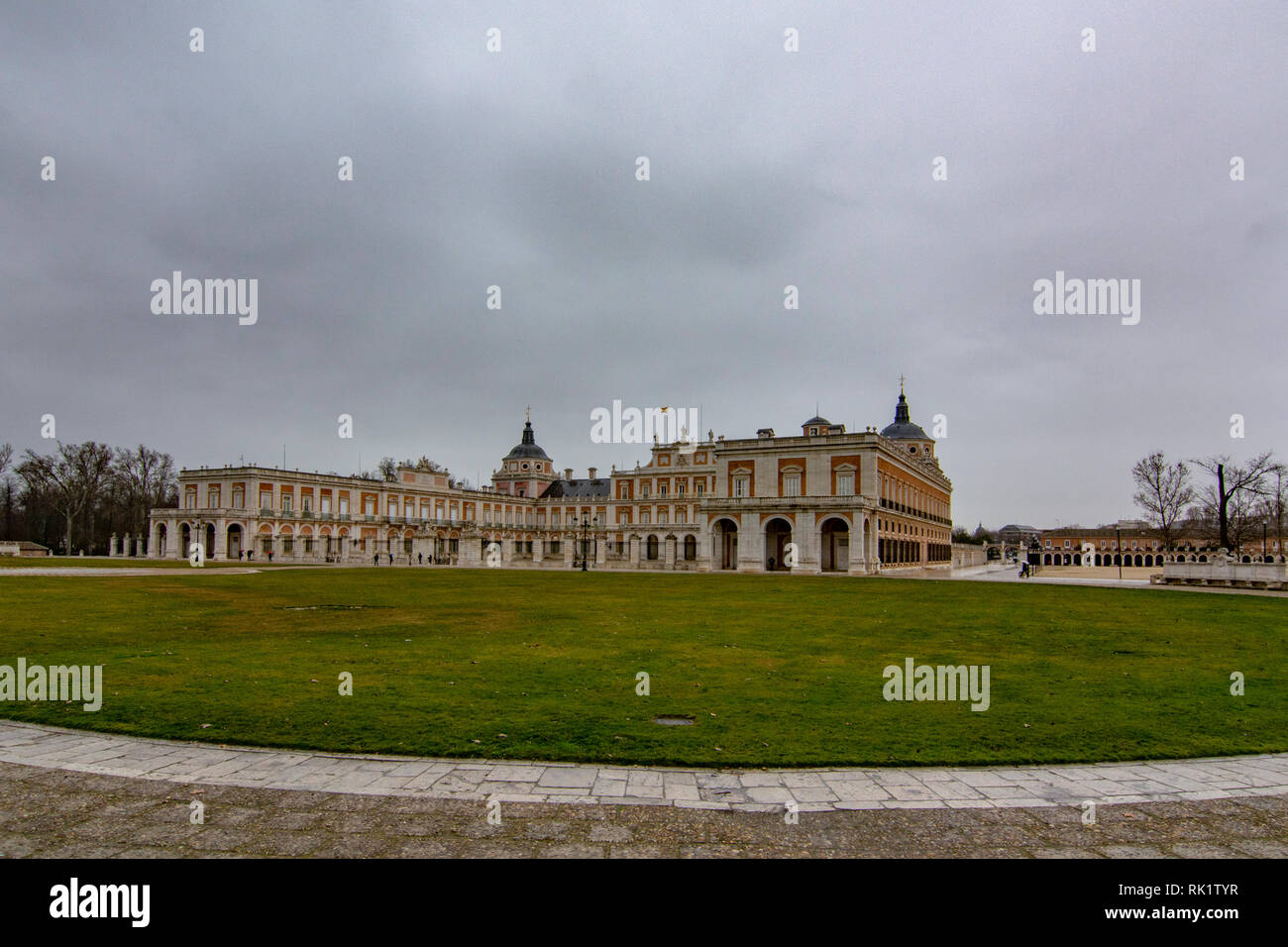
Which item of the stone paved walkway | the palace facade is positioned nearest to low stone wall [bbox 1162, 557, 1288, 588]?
the palace facade

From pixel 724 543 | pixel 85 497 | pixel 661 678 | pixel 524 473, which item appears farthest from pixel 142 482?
pixel 661 678

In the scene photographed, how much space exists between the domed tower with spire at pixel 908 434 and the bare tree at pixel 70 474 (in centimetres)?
8944

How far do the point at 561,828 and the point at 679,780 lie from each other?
55.6 inches

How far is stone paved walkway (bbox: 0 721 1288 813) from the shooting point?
217 inches

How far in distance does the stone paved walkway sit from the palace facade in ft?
149

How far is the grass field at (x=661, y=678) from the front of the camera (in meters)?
7.05

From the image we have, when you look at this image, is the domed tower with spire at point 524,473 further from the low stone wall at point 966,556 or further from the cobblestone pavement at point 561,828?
the cobblestone pavement at point 561,828

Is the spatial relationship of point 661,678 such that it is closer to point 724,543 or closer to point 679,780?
point 679,780

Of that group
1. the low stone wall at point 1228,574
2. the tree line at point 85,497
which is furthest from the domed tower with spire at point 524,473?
the low stone wall at point 1228,574

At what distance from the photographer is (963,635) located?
603 inches
